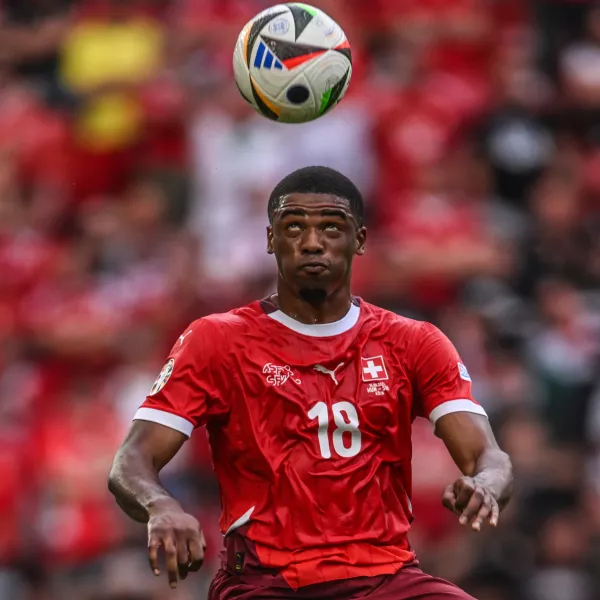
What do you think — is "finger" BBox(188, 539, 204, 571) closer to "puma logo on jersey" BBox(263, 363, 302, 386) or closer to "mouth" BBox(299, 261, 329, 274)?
"puma logo on jersey" BBox(263, 363, 302, 386)

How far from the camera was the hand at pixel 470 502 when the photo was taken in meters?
5.50

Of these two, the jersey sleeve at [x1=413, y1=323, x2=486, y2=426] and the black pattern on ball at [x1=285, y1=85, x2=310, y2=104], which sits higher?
the black pattern on ball at [x1=285, y1=85, x2=310, y2=104]

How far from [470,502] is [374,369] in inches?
34.8

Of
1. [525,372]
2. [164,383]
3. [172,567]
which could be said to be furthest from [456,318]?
[172,567]

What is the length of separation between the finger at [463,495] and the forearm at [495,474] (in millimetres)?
160

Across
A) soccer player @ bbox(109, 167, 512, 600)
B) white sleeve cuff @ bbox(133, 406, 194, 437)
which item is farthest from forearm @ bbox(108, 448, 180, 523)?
white sleeve cuff @ bbox(133, 406, 194, 437)

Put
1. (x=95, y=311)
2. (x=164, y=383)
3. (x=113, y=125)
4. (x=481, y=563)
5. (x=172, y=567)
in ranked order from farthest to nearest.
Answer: (x=113, y=125)
(x=95, y=311)
(x=481, y=563)
(x=164, y=383)
(x=172, y=567)

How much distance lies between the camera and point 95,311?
12227 millimetres

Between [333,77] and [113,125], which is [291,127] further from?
[333,77]

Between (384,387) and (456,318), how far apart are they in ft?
17.4

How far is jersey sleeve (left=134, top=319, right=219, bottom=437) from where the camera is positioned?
602cm

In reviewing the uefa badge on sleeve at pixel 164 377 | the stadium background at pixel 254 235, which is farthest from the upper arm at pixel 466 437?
the stadium background at pixel 254 235

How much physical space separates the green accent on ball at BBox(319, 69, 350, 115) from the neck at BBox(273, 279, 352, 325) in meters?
0.99

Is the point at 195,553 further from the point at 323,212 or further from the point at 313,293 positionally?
the point at 323,212
